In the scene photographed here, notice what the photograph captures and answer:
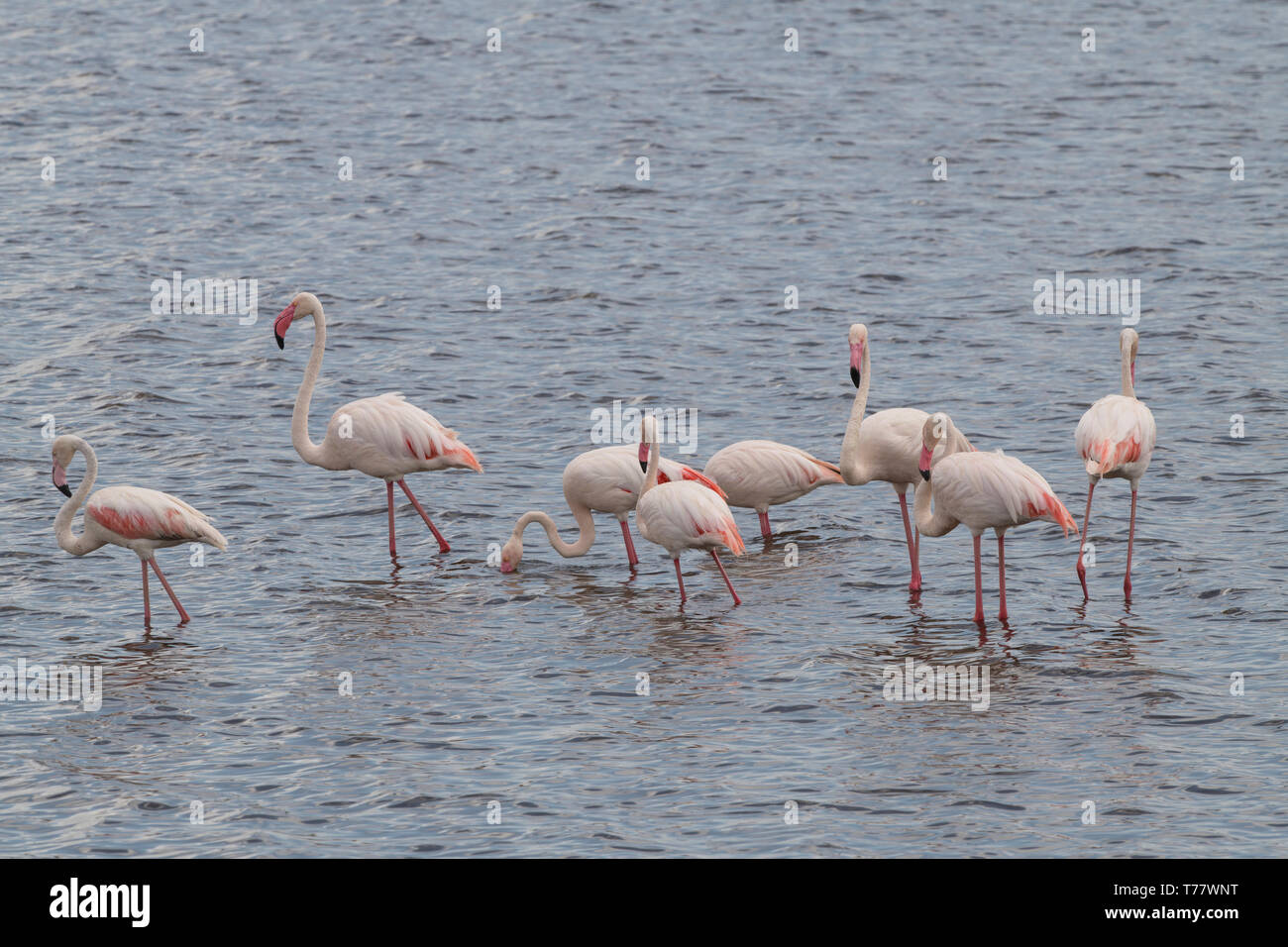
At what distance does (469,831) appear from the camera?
8852mm

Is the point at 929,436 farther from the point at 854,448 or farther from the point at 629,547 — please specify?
the point at 629,547

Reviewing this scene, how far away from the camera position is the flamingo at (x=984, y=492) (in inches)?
446

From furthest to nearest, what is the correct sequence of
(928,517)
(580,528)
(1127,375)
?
(580,528) → (1127,375) → (928,517)

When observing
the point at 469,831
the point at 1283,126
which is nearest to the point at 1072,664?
the point at 469,831

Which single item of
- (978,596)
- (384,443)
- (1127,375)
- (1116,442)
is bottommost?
(978,596)

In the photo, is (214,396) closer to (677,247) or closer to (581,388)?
(581,388)

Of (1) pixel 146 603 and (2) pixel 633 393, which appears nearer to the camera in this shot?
(1) pixel 146 603

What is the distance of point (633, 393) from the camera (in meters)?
16.7

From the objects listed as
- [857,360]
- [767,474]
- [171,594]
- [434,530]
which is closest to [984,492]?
[857,360]

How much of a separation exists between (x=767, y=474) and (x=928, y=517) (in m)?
1.53

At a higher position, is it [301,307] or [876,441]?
[301,307]

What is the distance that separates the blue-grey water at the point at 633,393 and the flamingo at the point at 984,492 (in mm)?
658

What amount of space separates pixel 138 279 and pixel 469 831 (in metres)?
13.0

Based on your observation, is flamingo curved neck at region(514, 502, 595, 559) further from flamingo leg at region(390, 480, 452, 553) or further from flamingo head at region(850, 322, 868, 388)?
flamingo head at region(850, 322, 868, 388)
